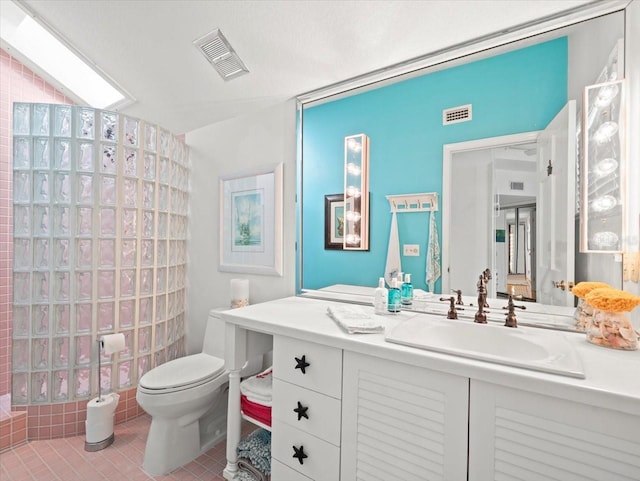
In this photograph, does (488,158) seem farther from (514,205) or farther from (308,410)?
(308,410)

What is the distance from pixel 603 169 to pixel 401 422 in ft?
3.81

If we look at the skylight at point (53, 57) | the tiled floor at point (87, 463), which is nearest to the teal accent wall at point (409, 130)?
the tiled floor at point (87, 463)

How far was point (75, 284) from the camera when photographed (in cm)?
185

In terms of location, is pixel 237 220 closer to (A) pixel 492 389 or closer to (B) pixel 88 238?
(B) pixel 88 238

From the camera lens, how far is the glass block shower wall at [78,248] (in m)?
1.80

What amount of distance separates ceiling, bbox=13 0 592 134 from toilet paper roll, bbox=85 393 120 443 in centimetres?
194

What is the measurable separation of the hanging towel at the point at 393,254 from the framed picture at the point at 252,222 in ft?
2.32

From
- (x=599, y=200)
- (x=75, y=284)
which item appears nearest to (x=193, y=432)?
(x=75, y=284)

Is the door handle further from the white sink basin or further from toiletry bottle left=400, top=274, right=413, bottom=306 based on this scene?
toiletry bottle left=400, top=274, right=413, bottom=306

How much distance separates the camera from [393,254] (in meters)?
1.59

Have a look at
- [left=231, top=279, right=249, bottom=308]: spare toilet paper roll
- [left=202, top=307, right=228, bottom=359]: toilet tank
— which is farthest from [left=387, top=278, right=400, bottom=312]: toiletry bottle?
[left=202, top=307, right=228, bottom=359]: toilet tank

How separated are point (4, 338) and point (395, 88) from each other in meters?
3.02

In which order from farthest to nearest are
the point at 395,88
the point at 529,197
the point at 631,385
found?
the point at 395,88 → the point at 529,197 → the point at 631,385

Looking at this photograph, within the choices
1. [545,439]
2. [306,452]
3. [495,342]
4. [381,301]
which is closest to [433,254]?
[381,301]
